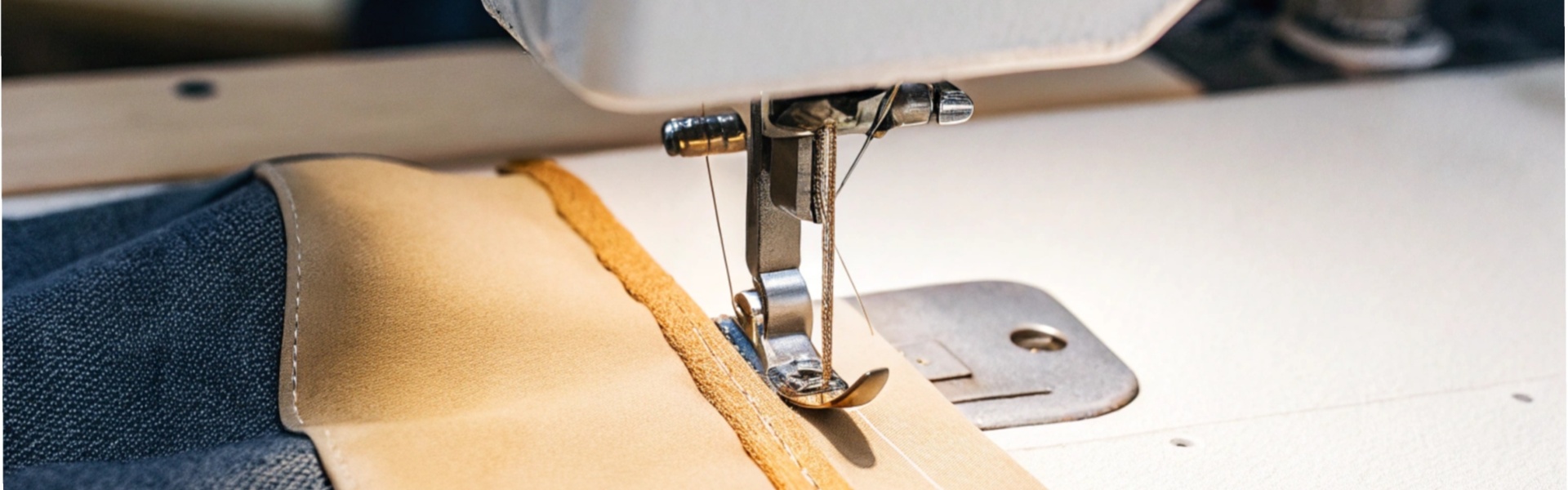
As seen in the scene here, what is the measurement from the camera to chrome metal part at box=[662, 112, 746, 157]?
2.50ft

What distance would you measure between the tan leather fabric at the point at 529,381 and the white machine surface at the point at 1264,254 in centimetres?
10

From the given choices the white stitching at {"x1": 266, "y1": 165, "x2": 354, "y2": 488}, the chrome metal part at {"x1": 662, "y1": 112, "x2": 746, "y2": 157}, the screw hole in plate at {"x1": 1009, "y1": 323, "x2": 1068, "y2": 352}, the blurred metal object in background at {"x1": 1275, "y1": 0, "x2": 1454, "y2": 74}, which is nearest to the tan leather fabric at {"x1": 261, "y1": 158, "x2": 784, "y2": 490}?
the white stitching at {"x1": 266, "y1": 165, "x2": 354, "y2": 488}

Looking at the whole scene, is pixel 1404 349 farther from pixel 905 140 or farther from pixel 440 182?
pixel 440 182

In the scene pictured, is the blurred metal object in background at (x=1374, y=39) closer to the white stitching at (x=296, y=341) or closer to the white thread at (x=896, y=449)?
the white thread at (x=896, y=449)

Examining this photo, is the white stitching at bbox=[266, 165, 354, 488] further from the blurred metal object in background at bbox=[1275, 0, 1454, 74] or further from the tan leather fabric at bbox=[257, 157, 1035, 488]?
the blurred metal object in background at bbox=[1275, 0, 1454, 74]

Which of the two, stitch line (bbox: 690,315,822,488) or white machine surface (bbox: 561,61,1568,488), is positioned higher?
stitch line (bbox: 690,315,822,488)

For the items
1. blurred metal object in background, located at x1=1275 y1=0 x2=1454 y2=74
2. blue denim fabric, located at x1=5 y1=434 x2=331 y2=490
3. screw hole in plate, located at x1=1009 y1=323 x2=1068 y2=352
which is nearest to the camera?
blue denim fabric, located at x1=5 y1=434 x2=331 y2=490

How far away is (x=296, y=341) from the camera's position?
0.78 metres

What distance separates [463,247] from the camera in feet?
2.89

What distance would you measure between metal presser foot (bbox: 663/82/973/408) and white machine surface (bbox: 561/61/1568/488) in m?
0.13

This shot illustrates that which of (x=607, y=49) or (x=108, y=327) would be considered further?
(x=108, y=327)

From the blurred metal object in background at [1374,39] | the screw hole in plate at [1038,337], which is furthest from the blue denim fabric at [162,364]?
the blurred metal object in background at [1374,39]

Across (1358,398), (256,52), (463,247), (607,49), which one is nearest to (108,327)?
(463,247)

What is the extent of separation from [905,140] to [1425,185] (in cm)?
48
